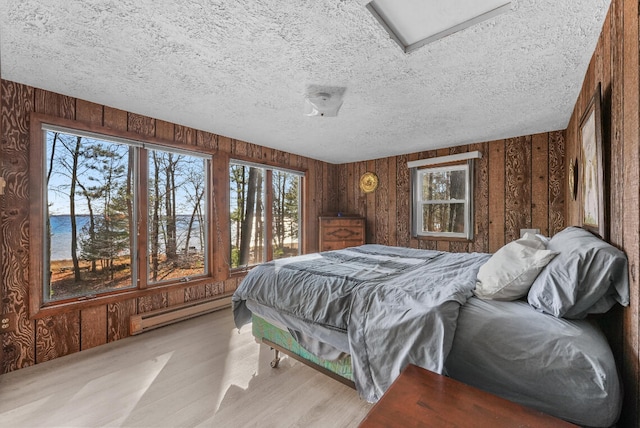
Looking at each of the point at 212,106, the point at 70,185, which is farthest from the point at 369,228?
the point at 70,185

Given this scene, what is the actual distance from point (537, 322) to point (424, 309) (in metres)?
0.46

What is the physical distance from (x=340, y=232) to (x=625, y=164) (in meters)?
3.72

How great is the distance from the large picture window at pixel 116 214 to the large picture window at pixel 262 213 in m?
0.44

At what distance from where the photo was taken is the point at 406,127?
3.05 m

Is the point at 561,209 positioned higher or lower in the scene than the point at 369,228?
higher

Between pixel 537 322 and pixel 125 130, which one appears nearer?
pixel 537 322

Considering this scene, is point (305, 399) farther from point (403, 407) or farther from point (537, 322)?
point (537, 322)

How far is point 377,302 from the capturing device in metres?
1.48

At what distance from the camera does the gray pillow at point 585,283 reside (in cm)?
104

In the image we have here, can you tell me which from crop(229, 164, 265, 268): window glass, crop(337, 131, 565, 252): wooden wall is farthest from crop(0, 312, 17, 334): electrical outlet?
crop(337, 131, 565, 252): wooden wall

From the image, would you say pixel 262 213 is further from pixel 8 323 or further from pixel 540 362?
pixel 540 362

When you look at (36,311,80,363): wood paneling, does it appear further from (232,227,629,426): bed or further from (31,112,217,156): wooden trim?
(232,227,629,426): bed

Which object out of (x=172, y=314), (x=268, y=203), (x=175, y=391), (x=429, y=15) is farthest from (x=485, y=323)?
(x=268, y=203)

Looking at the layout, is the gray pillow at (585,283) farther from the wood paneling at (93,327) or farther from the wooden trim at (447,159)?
the wood paneling at (93,327)
